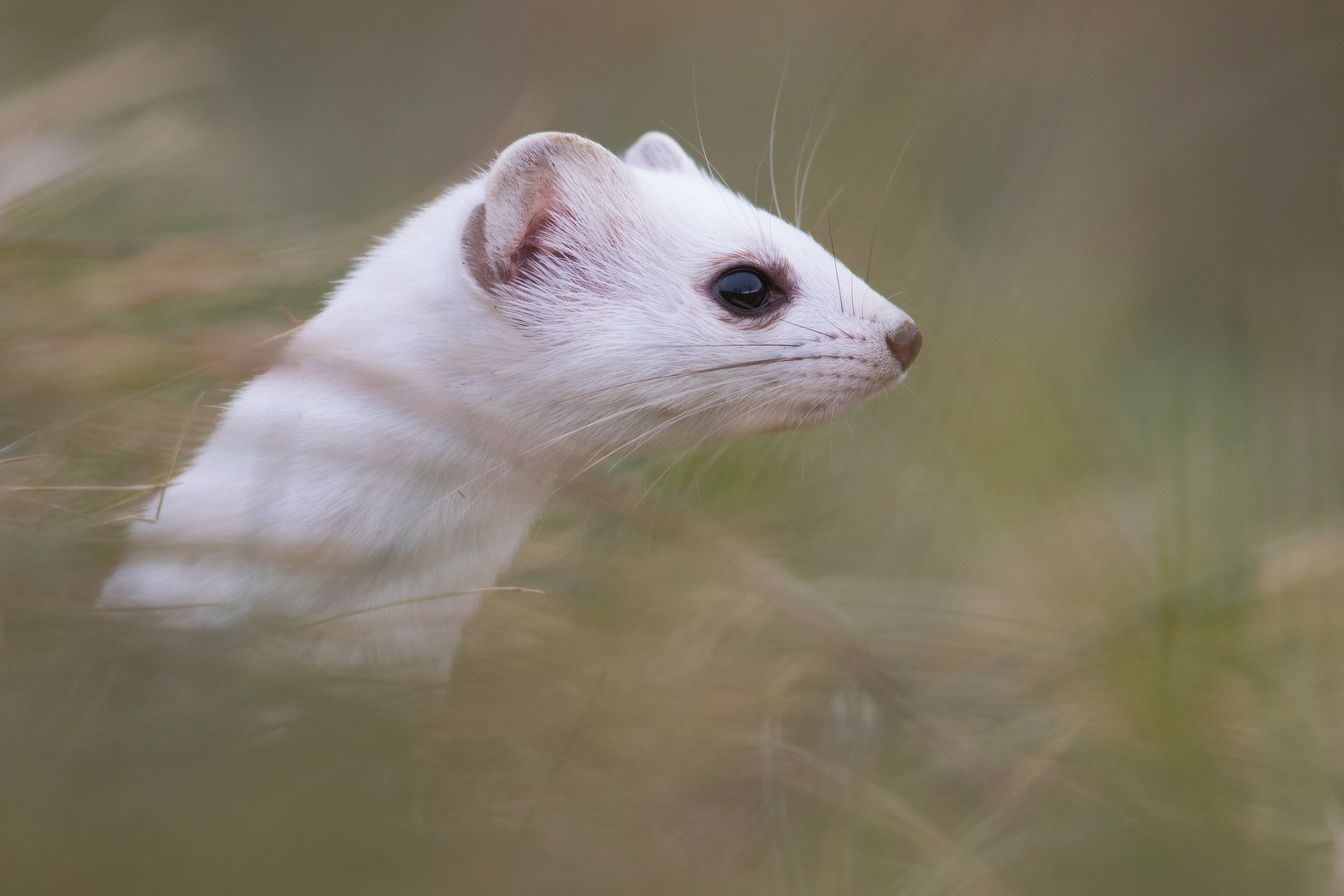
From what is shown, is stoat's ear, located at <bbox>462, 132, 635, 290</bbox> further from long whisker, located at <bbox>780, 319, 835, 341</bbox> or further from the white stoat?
long whisker, located at <bbox>780, 319, 835, 341</bbox>

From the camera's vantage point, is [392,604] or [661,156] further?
[661,156]

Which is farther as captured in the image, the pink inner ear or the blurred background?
the pink inner ear

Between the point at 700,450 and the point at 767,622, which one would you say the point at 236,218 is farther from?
the point at 767,622

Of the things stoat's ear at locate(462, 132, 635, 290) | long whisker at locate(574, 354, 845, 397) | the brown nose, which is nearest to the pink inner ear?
stoat's ear at locate(462, 132, 635, 290)

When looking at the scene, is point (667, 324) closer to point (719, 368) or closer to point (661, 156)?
point (719, 368)

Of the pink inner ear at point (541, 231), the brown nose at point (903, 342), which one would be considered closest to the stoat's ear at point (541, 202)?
the pink inner ear at point (541, 231)

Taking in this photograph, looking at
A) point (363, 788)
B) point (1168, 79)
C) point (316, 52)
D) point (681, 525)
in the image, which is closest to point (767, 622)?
point (681, 525)

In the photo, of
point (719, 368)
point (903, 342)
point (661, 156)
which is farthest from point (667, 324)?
point (661, 156)
